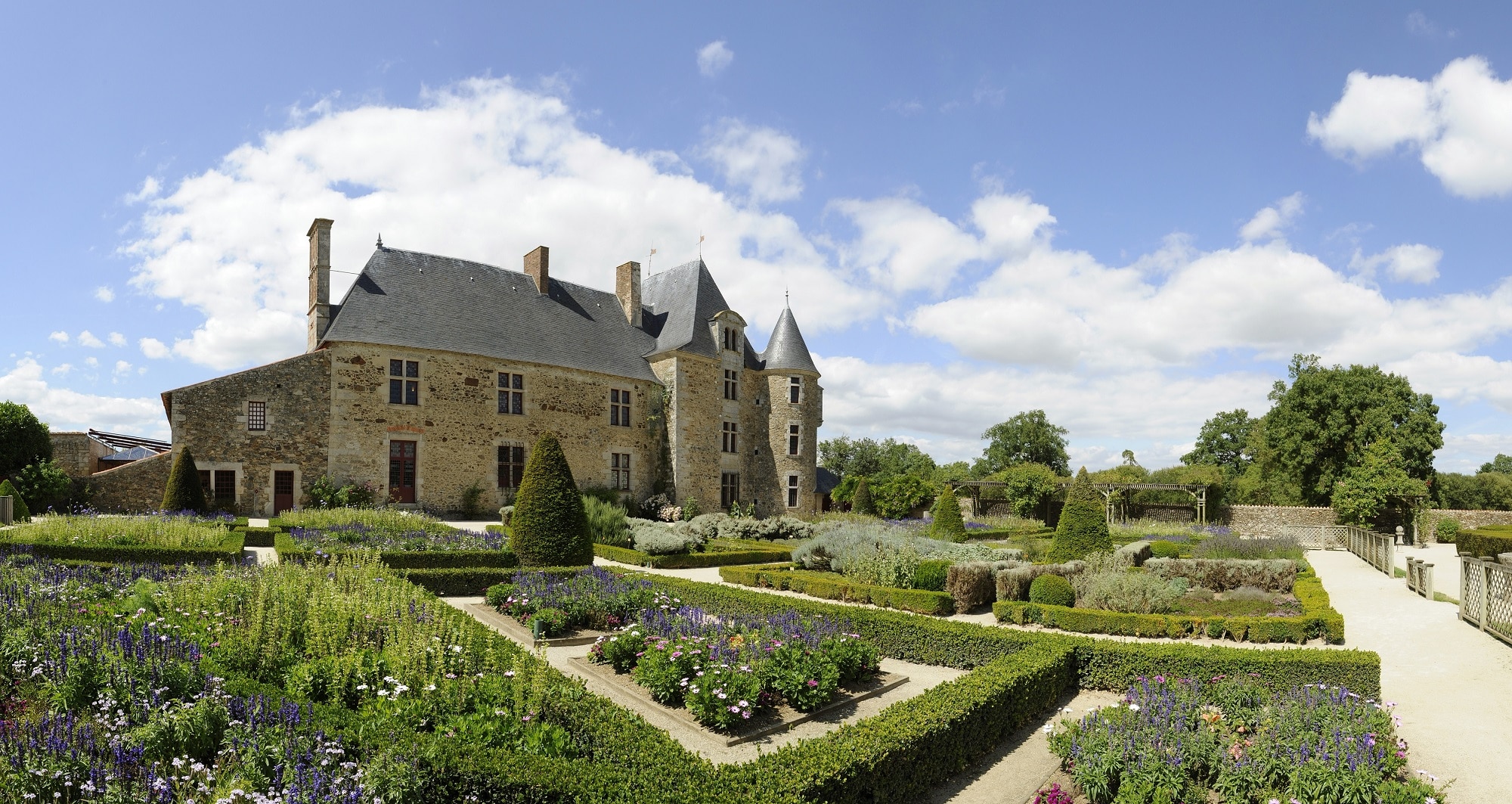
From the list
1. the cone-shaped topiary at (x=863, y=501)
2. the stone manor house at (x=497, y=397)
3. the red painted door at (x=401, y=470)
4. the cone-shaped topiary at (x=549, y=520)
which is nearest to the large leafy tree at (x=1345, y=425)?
the cone-shaped topiary at (x=863, y=501)

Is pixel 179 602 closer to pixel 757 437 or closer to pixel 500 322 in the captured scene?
pixel 500 322

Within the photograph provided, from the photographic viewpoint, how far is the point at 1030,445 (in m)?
53.7

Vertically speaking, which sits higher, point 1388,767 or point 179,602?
point 179,602

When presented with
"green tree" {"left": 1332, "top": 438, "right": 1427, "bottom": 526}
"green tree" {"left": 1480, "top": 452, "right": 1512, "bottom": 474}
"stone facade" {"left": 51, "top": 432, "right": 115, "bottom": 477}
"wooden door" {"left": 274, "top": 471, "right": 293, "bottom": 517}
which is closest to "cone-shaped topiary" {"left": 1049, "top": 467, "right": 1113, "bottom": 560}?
"green tree" {"left": 1332, "top": 438, "right": 1427, "bottom": 526}

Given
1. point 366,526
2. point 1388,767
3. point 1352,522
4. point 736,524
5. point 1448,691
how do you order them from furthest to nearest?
1. point 1352,522
2. point 736,524
3. point 366,526
4. point 1448,691
5. point 1388,767

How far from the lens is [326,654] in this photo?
5551mm

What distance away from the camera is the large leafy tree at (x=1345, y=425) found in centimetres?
3164

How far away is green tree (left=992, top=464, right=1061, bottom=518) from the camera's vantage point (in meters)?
31.5

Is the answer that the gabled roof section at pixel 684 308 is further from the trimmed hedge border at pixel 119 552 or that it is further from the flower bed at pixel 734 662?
the flower bed at pixel 734 662

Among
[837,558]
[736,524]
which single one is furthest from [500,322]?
[837,558]

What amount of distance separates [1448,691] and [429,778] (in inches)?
348

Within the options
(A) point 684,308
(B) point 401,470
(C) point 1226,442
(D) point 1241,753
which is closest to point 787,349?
(A) point 684,308

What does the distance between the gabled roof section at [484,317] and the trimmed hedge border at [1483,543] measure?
22475 mm

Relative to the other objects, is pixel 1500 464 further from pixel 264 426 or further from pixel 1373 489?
pixel 264 426
